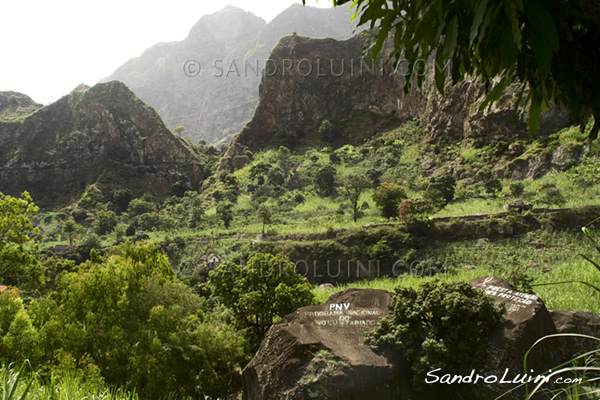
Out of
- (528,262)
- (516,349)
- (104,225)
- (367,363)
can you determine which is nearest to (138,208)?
(104,225)

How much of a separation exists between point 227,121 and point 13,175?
97376 millimetres

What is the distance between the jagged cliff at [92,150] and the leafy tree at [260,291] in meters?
52.8

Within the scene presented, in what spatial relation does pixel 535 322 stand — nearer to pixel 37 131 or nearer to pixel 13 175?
pixel 13 175

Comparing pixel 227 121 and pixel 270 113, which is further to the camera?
pixel 227 121

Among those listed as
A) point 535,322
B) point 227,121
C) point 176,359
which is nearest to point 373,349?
point 535,322

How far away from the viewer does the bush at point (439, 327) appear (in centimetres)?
628

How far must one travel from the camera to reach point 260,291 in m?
11.8

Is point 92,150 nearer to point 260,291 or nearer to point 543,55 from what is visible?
point 260,291

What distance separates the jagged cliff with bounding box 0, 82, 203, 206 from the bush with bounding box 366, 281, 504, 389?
2334 inches

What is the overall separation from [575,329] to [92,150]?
2885 inches

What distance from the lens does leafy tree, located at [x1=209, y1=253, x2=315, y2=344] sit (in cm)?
1151

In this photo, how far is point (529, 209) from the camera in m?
20.9

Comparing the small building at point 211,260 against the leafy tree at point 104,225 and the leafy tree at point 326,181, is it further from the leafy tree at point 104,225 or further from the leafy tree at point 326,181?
the leafy tree at point 104,225

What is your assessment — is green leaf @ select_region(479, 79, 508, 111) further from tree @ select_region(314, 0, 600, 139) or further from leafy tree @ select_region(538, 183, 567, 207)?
leafy tree @ select_region(538, 183, 567, 207)
